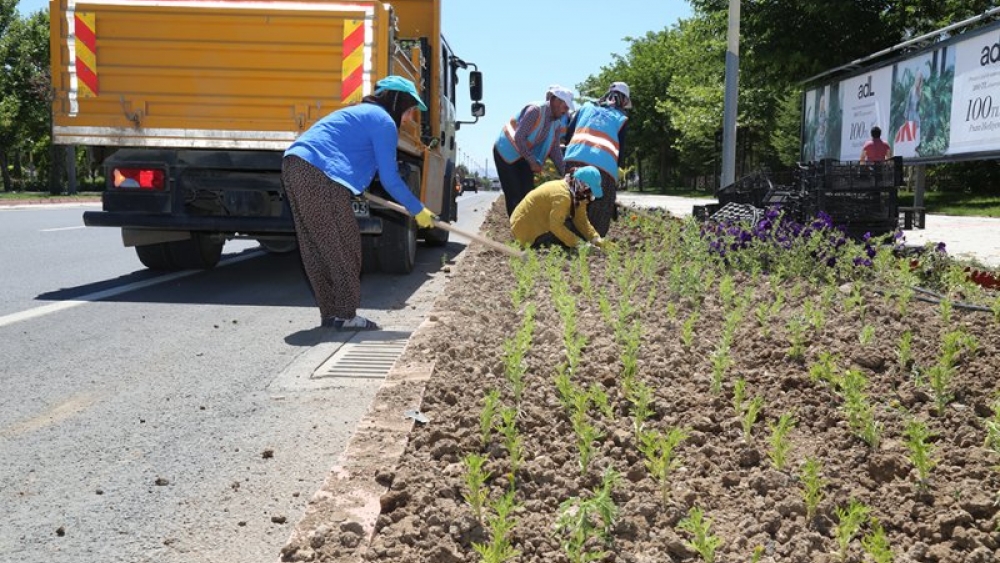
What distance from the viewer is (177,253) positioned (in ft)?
31.0

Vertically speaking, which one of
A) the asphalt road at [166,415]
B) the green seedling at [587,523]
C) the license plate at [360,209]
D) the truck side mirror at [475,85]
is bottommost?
the asphalt road at [166,415]

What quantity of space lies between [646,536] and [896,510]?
726 millimetres

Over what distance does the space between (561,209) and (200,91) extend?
10.5 ft

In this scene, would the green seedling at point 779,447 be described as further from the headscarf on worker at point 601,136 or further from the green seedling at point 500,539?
the headscarf on worker at point 601,136

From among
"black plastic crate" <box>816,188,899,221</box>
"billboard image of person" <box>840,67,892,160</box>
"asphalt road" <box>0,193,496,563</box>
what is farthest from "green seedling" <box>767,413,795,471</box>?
"billboard image of person" <box>840,67,892,160</box>

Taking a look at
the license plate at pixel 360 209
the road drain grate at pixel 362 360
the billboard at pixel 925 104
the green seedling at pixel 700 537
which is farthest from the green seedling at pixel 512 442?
the billboard at pixel 925 104

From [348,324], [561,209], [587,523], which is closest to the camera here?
[587,523]

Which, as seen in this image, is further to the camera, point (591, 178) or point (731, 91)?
point (731, 91)

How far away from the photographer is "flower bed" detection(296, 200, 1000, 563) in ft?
8.32

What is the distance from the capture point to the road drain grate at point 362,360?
16.3ft

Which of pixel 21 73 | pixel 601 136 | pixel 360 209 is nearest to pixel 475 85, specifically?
pixel 601 136

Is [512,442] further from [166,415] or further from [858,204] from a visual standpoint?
[858,204]

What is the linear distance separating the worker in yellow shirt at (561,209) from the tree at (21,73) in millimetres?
38023

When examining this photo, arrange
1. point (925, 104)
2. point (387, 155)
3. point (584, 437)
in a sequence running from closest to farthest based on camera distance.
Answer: point (584, 437)
point (387, 155)
point (925, 104)
